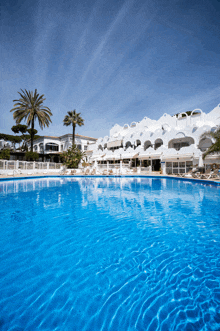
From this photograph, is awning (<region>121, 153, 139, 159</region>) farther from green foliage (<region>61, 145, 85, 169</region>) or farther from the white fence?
the white fence

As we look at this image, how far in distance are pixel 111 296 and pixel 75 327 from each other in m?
0.65

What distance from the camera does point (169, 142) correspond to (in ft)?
88.7

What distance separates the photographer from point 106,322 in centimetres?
199

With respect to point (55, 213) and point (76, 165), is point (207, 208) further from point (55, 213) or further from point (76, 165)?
point (76, 165)

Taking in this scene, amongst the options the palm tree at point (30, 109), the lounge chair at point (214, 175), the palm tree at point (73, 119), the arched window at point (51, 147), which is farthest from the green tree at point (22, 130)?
the lounge chair at point (214, 175)

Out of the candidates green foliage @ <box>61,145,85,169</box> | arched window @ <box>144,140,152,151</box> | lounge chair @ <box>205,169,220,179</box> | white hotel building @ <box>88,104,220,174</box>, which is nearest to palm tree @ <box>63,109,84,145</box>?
white hotel building @ <box>88,104,220,174</box>

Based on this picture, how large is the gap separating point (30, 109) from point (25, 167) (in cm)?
1134

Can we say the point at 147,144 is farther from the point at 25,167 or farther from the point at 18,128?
the point at 18,128

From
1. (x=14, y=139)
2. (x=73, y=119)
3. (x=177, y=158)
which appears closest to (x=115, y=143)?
(x=73, y=119)

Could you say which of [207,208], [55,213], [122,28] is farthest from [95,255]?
[122,28]

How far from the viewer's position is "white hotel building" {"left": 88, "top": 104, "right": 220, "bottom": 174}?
22.7 metres

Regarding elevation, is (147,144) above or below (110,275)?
above

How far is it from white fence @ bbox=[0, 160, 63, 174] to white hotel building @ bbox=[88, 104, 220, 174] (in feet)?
29.1

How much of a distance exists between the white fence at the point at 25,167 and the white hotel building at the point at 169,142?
8869mm
